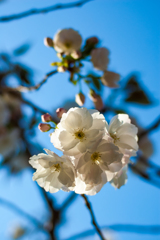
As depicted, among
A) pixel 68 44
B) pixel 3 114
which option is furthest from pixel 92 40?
pixel 3 114

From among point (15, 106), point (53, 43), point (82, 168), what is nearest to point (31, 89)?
point (53, 43)

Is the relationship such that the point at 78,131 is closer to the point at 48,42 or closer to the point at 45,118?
the point at 45,118

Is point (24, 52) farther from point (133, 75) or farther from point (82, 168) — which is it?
point (82, 168)

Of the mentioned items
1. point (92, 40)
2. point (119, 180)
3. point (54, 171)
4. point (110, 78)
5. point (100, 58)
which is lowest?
point (119, 180)

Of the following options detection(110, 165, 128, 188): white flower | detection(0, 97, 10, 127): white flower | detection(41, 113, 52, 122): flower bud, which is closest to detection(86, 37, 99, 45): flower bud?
detection(41, 113, 52, 122): flower bud

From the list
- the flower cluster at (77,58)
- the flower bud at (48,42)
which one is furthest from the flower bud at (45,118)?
the flower bud at (48,42)

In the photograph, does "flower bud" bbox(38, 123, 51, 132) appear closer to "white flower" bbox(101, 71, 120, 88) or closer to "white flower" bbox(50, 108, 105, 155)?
"white flower" bbox(50, 108, 105, 155)

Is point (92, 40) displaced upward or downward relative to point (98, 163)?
upward
